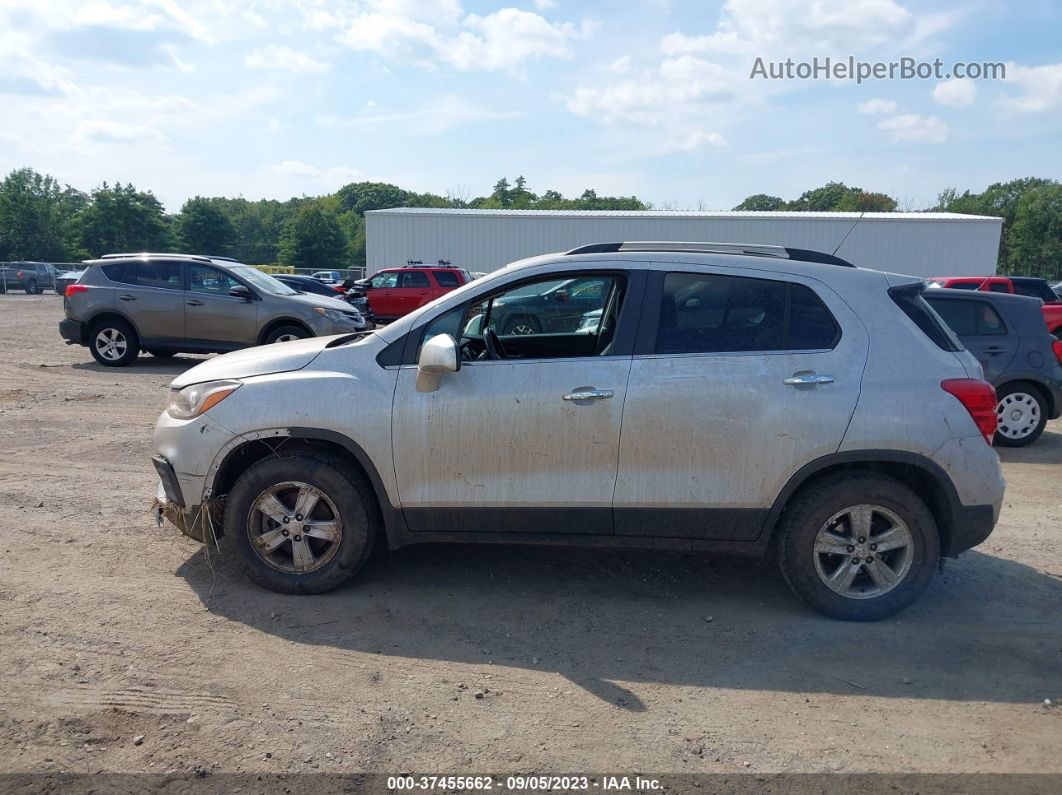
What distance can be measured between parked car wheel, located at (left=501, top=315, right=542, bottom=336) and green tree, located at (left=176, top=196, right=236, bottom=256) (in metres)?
73.8

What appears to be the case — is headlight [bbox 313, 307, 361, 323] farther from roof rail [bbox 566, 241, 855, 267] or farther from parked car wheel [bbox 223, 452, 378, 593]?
roof rail [bbox 566, 241, 855, 267]

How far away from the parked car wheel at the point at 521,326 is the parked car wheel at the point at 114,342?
1015 cm

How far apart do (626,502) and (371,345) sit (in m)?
1.63

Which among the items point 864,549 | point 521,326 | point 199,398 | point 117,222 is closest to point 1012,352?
point 864,549

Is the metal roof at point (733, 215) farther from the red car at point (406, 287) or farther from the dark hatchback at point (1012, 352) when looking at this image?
the dark hatchback at point (1012, 352)

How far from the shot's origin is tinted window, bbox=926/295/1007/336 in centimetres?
918

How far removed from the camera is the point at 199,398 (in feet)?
15.3

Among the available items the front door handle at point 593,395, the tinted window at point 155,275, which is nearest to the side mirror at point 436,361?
the front door handle at point 593,395

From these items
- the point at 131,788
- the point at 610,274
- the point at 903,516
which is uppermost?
the point at 610,274

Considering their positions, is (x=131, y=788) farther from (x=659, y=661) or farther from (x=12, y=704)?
(x=659, y=661)

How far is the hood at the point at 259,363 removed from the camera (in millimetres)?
4652

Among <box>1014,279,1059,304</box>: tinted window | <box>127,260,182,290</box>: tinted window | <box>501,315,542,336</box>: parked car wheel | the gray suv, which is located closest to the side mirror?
<box>501,315,542,336</box>: parked car wheel

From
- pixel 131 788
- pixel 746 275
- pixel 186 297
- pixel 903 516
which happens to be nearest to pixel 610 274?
pixel 746 275

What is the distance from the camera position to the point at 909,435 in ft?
13.9
